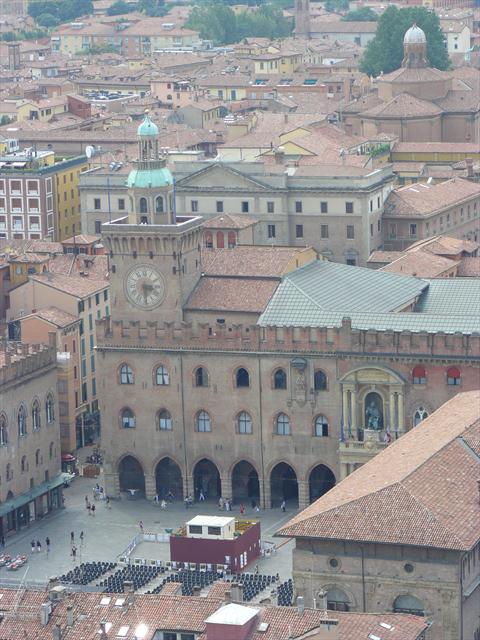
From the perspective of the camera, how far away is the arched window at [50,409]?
137750 mm

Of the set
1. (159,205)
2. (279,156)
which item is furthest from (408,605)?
(279,156)

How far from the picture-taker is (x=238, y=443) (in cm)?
13712

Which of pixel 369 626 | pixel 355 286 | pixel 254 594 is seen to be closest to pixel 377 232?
pixel 355 286

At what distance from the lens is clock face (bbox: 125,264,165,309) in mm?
139250

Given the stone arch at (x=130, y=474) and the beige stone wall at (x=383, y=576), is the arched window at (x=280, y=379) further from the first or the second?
the beige stone wall at (x=383, y=576)

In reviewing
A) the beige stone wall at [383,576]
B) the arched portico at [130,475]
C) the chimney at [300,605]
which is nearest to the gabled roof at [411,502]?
the beige stone wall at [383,576]

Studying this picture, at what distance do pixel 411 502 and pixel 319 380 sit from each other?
32944 mm

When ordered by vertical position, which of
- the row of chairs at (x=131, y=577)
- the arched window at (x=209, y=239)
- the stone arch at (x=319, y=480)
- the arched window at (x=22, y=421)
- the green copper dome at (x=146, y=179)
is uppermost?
the green copper dome at (x=146, y=179)

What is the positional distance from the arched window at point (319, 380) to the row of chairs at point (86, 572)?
716 inches

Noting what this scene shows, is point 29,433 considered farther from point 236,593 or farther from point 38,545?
point 236,593

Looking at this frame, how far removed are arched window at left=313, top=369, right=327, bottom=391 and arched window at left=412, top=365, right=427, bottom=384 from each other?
5.12m

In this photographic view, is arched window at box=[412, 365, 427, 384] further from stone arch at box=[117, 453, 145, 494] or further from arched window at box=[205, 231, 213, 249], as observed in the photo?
arched window at box=[205, 231, 213, 249]

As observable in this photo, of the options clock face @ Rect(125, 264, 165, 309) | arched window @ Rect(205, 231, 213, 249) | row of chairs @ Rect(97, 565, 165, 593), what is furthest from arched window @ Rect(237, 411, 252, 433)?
arched window @ Rect(205, 231, 213, 249)

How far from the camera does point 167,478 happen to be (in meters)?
140
